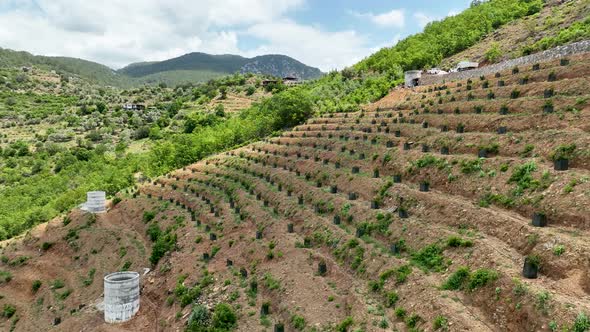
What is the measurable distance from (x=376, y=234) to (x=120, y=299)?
1679 centimetres

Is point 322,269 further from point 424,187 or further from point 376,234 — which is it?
point 424,187

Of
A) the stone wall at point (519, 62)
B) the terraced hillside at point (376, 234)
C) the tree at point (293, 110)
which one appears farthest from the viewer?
the tree at point (293, 110)

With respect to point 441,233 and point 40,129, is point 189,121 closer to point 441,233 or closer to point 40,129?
point 40,129

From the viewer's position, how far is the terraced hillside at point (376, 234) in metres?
16.2

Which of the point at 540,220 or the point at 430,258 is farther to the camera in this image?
the point at 430,258

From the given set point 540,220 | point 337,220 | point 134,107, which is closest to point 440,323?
point 540,220

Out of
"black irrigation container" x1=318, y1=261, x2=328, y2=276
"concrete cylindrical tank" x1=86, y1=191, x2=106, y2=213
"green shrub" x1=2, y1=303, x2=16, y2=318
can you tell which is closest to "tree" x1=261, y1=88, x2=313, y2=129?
"concrete cylindrical tank" x1=86, y1=191, x2=106, y2=213

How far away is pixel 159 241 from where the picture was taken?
35250 millimetres

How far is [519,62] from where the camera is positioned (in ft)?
138

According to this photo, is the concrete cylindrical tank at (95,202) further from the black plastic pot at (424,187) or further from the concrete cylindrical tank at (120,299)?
the black plastic pot at (424,187)

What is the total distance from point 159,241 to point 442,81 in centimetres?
3849

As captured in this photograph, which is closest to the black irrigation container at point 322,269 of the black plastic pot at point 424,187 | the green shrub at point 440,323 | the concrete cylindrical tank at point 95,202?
the black plastic pot at point 424,187

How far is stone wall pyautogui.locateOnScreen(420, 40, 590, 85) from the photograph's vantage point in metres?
35.3

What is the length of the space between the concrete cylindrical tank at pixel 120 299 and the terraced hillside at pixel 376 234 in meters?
0.76
